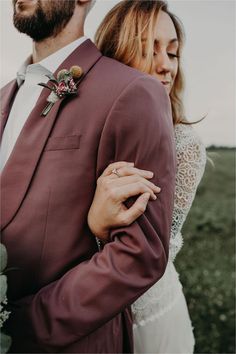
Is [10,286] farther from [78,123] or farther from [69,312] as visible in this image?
[78,123]

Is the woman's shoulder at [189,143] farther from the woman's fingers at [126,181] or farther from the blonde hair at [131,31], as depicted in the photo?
the woman's fingers at [126,181]

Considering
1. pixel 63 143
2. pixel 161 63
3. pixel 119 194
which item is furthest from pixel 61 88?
pixel 161 63

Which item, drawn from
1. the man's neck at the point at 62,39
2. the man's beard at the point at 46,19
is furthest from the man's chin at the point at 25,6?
the man's neck at the point at 62,39

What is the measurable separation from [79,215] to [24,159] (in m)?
0.26

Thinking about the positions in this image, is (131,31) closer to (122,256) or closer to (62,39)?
(62,39)

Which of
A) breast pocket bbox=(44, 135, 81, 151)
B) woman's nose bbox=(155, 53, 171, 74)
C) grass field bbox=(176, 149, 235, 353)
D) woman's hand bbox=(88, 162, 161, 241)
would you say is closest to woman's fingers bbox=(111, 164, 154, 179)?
woman's hand bbox=(88, 162, 161, 241)

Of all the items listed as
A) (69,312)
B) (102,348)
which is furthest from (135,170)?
(102,348)

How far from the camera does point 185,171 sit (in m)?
2.48

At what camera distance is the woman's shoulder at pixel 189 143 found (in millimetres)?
2500

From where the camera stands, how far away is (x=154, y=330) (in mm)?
2484

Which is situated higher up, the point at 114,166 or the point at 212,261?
the point at 114,166

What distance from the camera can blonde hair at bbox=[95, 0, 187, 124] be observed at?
2275mm

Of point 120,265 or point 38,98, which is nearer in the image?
point 120,265

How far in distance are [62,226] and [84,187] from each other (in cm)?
15
